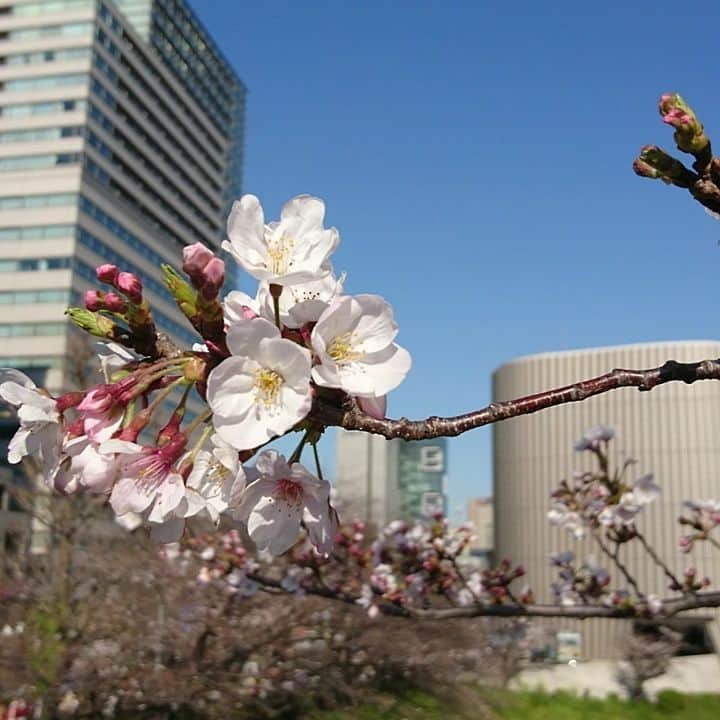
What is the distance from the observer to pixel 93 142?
52.5 m

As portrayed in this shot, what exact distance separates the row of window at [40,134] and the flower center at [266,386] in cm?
5462

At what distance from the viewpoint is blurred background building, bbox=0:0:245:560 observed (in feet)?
164

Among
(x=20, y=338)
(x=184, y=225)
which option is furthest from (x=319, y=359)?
(x=184, y=225)

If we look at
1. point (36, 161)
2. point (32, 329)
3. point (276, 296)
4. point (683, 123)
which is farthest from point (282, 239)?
point (36, 161)

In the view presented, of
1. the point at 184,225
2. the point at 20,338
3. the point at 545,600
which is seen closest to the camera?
the point at 545,600

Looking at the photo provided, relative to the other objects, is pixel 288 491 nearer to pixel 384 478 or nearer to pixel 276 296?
pixel 276 296

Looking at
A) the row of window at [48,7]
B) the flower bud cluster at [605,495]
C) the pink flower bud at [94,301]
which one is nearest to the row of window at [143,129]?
the row of window at [48,7]

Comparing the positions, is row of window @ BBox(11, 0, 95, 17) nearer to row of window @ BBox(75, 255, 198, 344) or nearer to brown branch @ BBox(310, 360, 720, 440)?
row of window @ BBox(75, 255, 198, 344)

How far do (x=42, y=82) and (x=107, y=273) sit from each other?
189ft

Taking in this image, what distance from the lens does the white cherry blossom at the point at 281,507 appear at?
1.12 metres

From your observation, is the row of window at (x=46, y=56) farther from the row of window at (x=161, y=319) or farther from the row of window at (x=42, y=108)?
the row of window at (x=161, y=319)

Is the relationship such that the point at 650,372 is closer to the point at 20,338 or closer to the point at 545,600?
the point at 545,600

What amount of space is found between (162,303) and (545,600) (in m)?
35.7

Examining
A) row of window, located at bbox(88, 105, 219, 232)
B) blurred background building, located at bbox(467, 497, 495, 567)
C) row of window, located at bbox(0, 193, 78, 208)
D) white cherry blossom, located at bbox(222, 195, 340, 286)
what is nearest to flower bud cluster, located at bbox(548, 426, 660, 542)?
white cherry blossom, located at bbox(222, 195, 340, 286)
